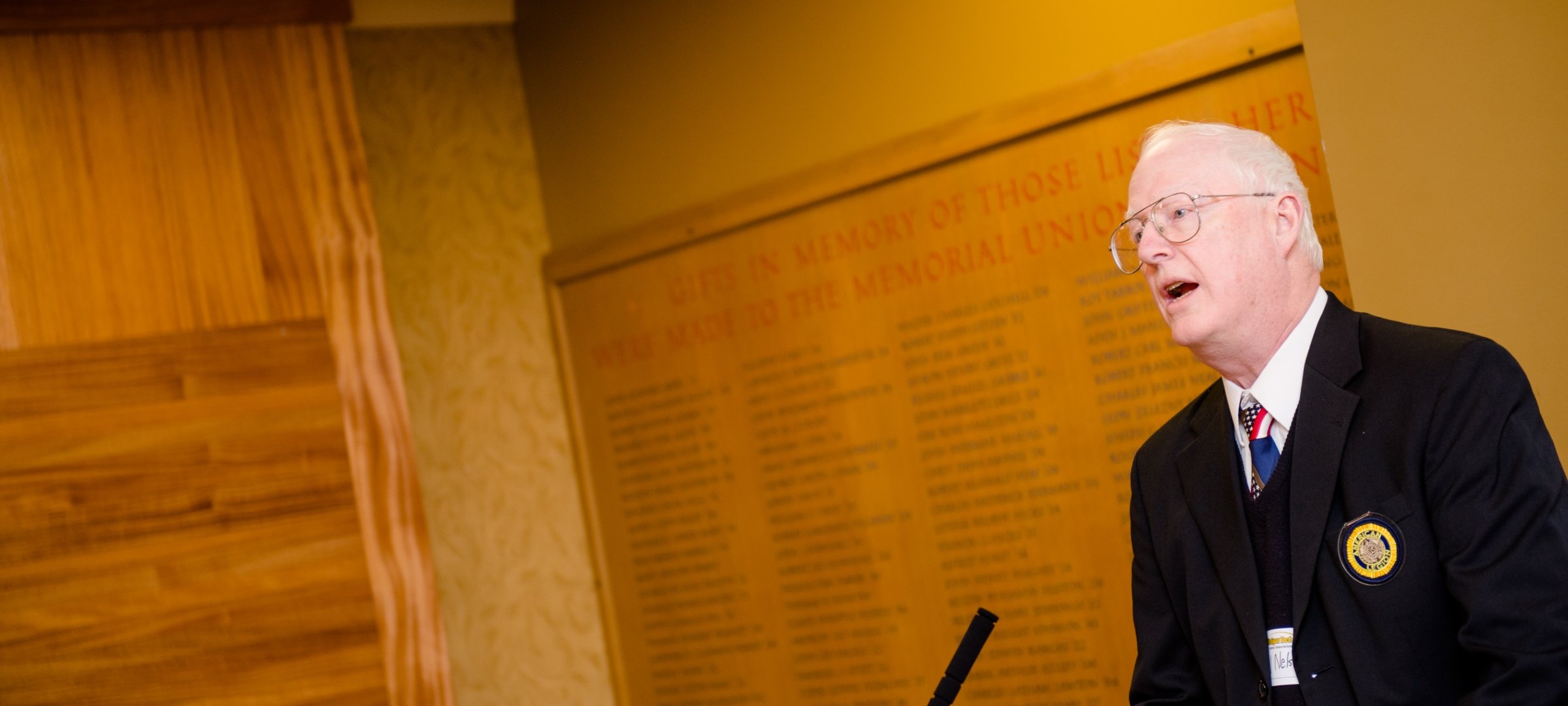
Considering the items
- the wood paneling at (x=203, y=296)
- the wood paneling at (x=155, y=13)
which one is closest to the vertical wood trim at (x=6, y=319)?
the wood paneling at (x=203, y=296)

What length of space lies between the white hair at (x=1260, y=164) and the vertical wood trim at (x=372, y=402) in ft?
6.18

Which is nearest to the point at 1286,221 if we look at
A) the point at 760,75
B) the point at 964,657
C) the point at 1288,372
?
the point at 1288,372

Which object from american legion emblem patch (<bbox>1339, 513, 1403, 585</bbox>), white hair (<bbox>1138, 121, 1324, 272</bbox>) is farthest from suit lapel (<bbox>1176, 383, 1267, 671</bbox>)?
white hair (<bbox>1138, 121, 1324, 272</bbox>)

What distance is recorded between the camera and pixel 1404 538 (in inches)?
55.1

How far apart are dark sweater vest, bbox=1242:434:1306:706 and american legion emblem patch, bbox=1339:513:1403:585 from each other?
101 mm

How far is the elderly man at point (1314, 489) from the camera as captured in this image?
52.1 inches

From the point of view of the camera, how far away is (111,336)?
271cm

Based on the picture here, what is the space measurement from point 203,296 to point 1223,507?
212cm

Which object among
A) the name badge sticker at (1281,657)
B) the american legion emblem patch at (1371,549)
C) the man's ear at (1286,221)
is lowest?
the name badge sticker at (1281,657)

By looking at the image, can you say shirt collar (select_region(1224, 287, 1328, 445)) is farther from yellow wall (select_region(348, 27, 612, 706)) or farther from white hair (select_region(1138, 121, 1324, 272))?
yellow wall (select_region(348, 27, 612, 706))

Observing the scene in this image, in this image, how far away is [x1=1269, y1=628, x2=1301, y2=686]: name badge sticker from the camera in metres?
1.51

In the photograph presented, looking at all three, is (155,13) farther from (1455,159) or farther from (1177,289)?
(1455,159)

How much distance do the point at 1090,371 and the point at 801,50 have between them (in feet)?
3.40

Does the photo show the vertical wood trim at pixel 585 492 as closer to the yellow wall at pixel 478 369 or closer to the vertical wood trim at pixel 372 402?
the yellow wall at pixel 478 369
